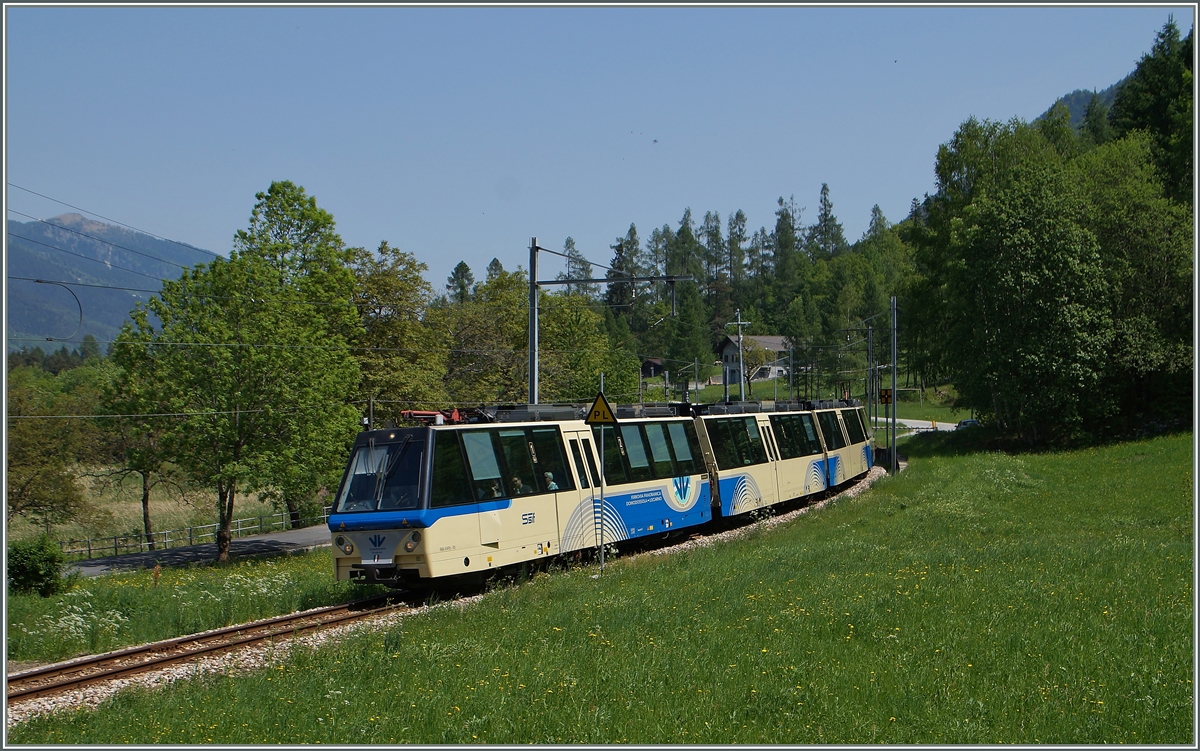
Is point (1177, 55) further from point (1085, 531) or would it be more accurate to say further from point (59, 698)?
point (59, 698)

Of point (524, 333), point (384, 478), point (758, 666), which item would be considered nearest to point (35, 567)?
point (384, 478)

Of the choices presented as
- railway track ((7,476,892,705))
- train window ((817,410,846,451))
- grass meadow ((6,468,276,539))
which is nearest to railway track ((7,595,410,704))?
railway track ((7,476,892,705))

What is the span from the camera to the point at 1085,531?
20.5 metres

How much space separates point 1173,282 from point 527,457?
3968cm

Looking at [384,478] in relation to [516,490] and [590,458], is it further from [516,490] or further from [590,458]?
[590,458]

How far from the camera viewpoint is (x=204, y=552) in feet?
121

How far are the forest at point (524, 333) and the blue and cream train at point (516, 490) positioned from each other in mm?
4711

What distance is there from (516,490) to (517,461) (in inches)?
20.0

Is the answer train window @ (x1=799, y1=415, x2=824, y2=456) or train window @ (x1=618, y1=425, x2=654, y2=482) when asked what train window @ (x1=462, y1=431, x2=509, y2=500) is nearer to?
train window @ (x1=618, y1=425, x2=654, y2=482)

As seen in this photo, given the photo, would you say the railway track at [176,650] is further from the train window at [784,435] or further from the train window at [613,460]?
the train window at [784,435]

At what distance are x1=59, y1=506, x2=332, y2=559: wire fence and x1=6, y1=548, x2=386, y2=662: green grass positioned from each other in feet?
75.4

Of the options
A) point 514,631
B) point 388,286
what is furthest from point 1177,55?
point 514,631

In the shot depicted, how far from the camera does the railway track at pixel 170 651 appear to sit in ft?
32.8

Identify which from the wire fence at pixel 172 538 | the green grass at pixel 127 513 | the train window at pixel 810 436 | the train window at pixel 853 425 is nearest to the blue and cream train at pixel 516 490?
the train window at pixel 810 436
